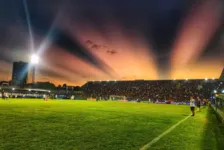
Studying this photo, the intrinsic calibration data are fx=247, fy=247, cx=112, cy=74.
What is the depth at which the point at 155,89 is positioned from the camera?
99938mm

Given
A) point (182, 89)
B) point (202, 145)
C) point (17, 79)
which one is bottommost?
point (202, 145)

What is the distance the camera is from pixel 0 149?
6.12 metres

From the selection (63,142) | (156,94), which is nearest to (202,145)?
(63,142)

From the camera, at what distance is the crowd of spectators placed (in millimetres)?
89625

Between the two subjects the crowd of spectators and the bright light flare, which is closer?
the bright light flare

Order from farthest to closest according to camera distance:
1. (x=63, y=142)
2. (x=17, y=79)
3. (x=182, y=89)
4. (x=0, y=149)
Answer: (x=17, y=79) < (x=182, y=89) < (x=63, y=142) < (x=0, y=149)

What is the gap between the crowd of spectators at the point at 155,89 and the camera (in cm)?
8962

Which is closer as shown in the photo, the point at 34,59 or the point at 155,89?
the point at 34,59

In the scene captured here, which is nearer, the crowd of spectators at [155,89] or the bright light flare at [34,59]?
the bright light flare at [34,59]

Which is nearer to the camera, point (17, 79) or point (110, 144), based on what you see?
point (110, 144)

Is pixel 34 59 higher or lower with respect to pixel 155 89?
higher

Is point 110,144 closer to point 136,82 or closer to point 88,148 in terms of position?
point 88,148

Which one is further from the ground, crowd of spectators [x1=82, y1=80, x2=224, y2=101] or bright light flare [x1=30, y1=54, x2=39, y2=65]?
bright light flare [x1=30, y1=54, x2=39, y2=65]

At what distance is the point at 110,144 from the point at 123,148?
0.63 metres
